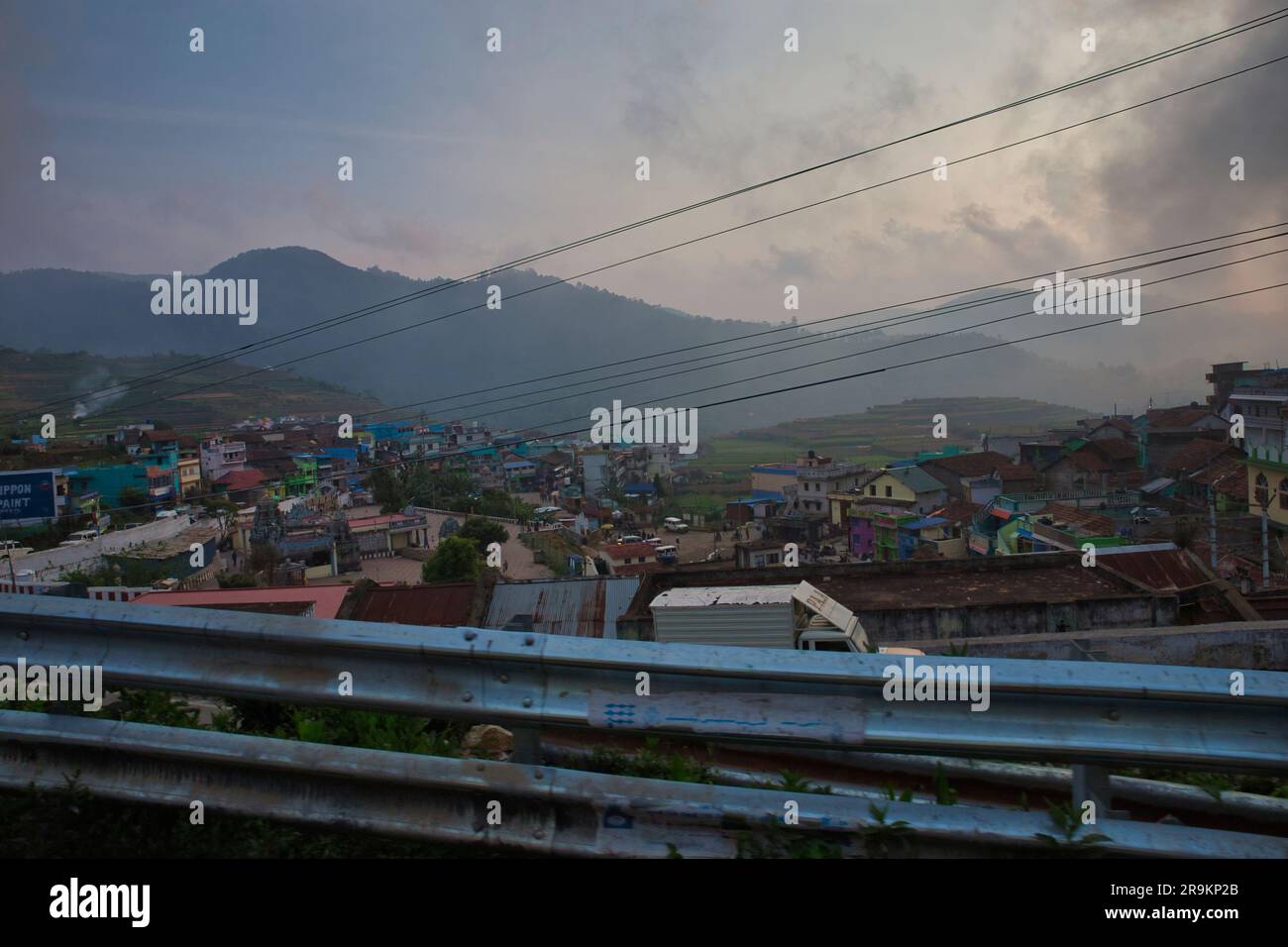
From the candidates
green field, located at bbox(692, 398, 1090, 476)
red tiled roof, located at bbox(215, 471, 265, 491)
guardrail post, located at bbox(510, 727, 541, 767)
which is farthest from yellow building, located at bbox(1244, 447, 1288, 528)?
green field, located at bbox(692, 398, 1090, 476)

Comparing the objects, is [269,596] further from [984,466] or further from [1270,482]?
[984,466]

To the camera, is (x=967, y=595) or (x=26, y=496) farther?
(x=967, y=595)

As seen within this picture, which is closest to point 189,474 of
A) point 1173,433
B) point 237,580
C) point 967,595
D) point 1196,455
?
point 237,580

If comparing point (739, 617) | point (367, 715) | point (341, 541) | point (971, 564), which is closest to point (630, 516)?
point (341, 541)

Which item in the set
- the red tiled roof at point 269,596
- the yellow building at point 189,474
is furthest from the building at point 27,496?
the yellow building at point 189,474
